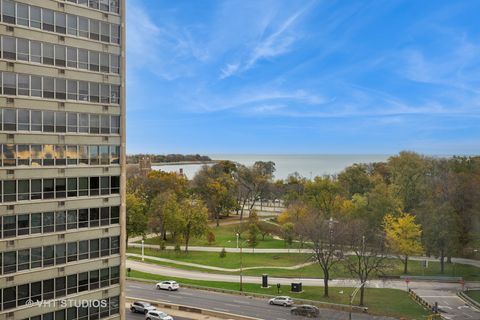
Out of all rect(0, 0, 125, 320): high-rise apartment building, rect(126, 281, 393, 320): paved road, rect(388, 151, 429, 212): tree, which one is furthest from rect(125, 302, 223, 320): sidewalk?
rect(388, 151, 429, 212): tree

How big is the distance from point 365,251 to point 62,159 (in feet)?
101

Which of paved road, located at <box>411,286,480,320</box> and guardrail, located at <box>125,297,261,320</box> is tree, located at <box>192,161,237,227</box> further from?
paved road, located at <box>411,286,480,320</box>

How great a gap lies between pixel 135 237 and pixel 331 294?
137 feet

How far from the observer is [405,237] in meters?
52.1

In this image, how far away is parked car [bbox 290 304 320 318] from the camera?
35.5m

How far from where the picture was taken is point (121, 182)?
80.4ft

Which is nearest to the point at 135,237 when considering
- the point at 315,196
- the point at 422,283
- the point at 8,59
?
the point at 315,196

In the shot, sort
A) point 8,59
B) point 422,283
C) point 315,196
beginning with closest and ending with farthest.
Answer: point 8,59 < point 422,283 < point 315,196

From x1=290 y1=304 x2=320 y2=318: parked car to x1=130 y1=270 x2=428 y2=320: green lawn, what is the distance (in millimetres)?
4241

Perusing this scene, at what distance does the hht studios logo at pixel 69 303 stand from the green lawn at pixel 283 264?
28.5 m

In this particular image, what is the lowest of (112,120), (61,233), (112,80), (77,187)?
(61,233)

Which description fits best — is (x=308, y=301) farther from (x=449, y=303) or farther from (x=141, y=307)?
(x=141, y=307)

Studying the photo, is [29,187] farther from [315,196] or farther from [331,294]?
[315,196]

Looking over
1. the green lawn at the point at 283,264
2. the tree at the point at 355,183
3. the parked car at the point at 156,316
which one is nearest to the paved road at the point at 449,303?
the green lawn at the point at 283,264
